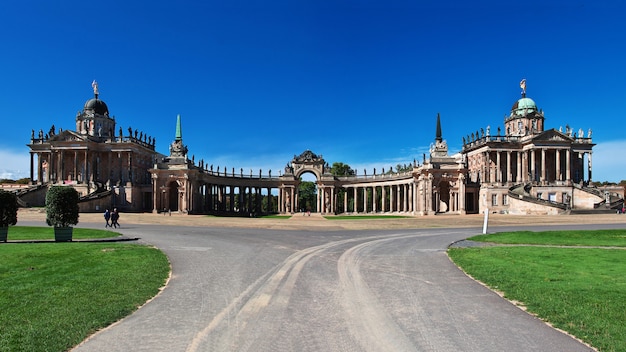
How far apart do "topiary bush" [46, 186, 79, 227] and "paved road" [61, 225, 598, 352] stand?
13.6m

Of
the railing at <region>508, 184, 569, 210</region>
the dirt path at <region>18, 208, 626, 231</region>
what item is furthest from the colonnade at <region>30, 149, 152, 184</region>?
the railing at <region>508, 184, 569, 210</region>

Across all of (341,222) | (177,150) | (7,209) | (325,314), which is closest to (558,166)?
(341,222)

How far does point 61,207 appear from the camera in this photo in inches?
1054

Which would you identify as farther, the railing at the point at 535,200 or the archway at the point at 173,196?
the archway at the point at 173,196

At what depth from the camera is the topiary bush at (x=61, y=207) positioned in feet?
87.1

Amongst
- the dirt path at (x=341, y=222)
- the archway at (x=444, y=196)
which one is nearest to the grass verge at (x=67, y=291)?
the dirt path at (x=341, y=222)

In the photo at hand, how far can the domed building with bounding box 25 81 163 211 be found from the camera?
3150 inches

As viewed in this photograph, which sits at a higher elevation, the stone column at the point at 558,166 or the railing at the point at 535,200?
the stone column at the point at 558,166

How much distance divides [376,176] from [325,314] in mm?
88310

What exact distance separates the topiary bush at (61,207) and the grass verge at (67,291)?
21.3 feet

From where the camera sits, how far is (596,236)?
3109 cm

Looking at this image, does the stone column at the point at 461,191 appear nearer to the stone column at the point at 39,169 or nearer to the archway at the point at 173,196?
the archway at the point at 173,196

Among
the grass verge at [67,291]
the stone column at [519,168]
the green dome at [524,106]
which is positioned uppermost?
the green dome at [524,106]

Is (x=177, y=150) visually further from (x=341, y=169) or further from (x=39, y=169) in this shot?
(x=341, y=169)
